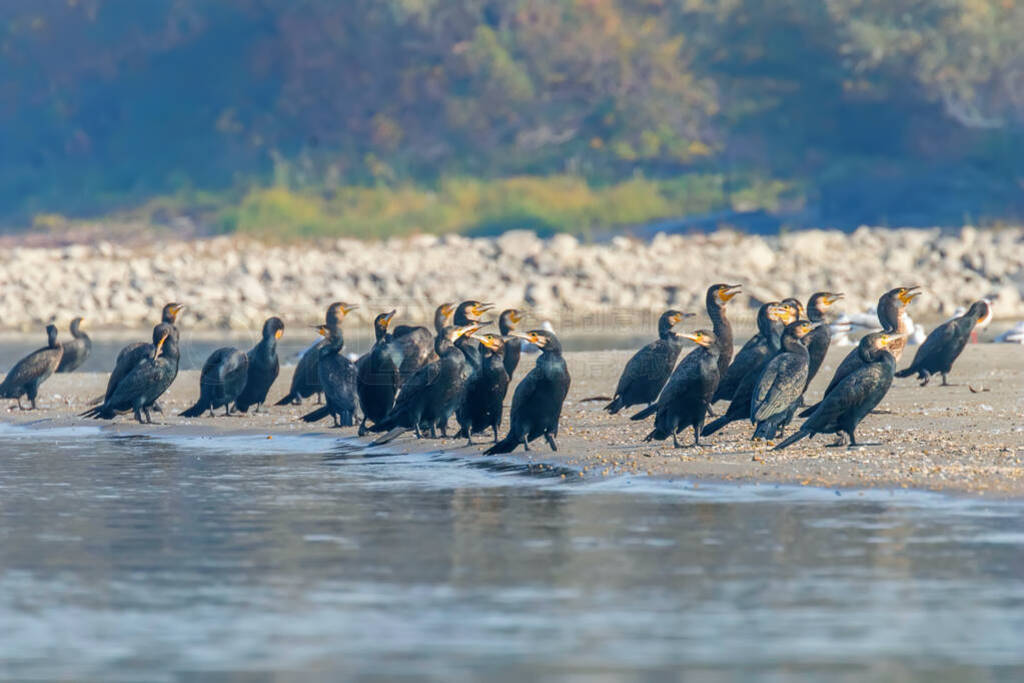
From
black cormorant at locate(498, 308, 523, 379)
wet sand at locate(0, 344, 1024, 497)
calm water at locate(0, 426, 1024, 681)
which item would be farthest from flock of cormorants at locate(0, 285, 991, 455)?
calm water at locate(0, 426, 1024, 681)

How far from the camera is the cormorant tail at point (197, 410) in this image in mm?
19531

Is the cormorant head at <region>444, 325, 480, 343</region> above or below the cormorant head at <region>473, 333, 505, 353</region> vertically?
above

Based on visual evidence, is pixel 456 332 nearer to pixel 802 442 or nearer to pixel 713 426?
pixel 713 426

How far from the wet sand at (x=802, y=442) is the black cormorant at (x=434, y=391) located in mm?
197

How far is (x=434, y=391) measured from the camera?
16.2 m

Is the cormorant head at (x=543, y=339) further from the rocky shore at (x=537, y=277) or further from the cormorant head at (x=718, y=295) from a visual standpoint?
the rocky shore at (x=537, y=277)

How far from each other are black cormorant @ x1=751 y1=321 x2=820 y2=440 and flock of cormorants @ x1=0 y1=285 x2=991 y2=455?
0.01 meters

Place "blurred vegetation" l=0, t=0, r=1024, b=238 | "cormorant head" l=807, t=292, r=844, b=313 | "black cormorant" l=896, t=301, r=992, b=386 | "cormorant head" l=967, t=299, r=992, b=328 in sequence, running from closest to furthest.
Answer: "cormorant head" l=807, t=292, r=844, b=313
"black cormorant" l=896, t=301, r=992, b=386
"cormorant head" l=967, t=299, r=992, b=328
"blurred vegetation" l=0, t=0, r=1024, b=238

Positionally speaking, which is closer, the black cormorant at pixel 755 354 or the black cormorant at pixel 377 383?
the black cormorant at pixel 755 354

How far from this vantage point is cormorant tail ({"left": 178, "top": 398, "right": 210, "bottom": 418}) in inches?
769

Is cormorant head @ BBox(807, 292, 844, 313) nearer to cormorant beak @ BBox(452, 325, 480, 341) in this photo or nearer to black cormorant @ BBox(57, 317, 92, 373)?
cormorant beak @ BBox(452, 325, 480, 341)

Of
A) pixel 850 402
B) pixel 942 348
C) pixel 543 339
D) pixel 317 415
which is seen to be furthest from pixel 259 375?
pixel 850 402

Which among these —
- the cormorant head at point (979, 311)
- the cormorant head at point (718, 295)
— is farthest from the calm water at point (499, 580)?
the cormorant head at point (979, 311)

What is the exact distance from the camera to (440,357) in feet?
53.5
